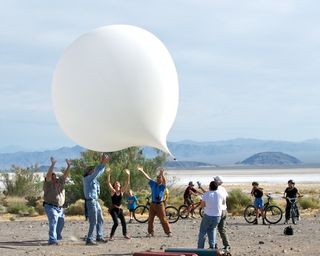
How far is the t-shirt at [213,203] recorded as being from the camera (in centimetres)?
1351

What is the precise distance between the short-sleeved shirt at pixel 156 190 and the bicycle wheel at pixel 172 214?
5978mm

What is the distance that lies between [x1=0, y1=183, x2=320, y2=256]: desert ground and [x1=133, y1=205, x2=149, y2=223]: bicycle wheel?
1.84 feet

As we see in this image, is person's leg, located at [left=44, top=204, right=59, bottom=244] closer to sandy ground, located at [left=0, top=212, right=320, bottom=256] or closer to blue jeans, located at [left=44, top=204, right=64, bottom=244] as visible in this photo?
blue jeans, located at [left=44, top=204, right=64, bottom=244]

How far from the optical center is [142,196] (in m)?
31.1

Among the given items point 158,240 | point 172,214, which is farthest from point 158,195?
point 172,214

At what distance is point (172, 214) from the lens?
23.6m

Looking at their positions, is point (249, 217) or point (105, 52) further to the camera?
point (249, 217)

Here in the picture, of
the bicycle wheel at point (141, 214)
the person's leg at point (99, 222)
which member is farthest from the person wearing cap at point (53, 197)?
the bicycle wheel at point (141, 214)

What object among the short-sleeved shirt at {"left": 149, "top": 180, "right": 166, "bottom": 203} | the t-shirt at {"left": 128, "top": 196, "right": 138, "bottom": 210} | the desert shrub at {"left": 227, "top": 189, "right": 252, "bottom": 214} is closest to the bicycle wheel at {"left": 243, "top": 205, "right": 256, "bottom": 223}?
the t-shirt at {"left": 128, "top": 196, "right": 138, "bottom": 210}

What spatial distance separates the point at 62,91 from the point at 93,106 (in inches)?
30.4

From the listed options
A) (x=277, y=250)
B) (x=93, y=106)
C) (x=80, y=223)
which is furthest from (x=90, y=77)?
(x=80, y=223)

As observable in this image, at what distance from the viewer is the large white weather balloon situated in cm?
1229

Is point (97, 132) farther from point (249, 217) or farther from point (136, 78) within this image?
point (249, 217)

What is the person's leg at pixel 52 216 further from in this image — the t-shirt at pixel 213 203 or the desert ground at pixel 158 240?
the t-shirt at pixel 213 203
